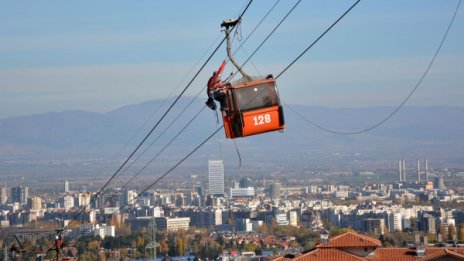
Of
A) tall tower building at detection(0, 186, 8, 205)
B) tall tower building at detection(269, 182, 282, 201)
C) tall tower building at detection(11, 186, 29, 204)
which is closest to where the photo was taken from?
tall tower building at detection(11, 186, 29, 204)

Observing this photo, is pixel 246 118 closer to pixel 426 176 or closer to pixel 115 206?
pixel 115 206

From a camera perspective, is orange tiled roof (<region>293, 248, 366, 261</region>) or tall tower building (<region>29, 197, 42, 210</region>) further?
tall tower building (<region>29, 197, 42, 210</region>)

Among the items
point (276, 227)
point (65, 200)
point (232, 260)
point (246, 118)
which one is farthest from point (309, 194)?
point (246, 118)

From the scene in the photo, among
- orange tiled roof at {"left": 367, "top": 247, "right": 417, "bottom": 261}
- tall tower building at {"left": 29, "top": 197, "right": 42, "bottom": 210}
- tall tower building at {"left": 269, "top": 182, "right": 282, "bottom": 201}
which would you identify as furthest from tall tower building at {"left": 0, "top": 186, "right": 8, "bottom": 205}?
orange tiled roof at {"left": 367, "top": 247, "right": 417, "bottom": 261}

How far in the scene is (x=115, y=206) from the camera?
460 ft

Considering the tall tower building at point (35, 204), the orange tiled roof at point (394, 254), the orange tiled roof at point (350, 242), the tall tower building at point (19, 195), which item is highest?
the tall tower building at point (19, 195)

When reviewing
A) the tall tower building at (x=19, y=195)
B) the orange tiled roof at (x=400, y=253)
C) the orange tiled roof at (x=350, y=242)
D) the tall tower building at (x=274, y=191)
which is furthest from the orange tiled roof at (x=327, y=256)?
the tall tower building at (x=274, y=191)

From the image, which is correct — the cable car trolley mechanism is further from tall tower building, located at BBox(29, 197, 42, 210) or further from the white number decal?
tall tower building, located at BBox(29, 197, 42, 210)

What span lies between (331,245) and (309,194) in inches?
6066

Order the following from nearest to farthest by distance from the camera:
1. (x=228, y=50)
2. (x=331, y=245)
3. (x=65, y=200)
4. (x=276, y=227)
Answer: (x=228, y=50) → (x=331, y=245) → (x=276, y=227) → (x=65, y=200)

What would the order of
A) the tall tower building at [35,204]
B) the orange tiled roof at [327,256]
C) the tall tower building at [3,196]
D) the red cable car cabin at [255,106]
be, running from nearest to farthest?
the red cable car cabin at [255,106] < the orange tiled roof at [327,256] < the tall tower building at [35,204] < the tall tower building at [3,196]

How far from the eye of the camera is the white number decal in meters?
13.5

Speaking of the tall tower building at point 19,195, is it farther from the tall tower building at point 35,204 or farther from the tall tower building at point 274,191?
the tall tower building at point 274,191

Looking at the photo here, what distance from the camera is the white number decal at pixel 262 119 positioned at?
13.5m
